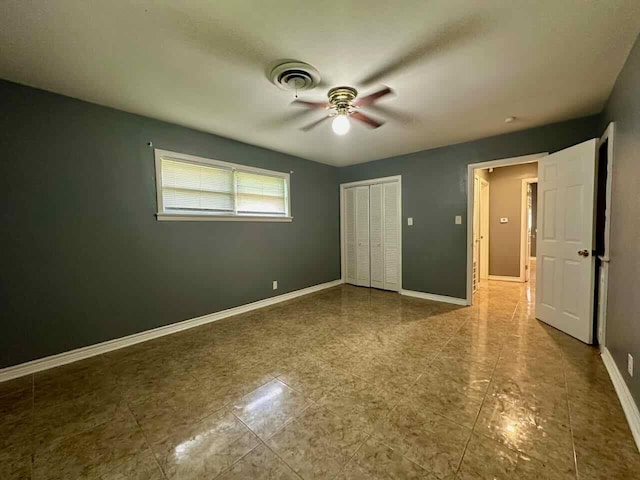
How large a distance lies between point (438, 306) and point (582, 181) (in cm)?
224

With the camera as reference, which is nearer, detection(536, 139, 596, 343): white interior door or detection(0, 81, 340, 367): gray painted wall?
detection(0, 81, 340, 367): gray painted wall

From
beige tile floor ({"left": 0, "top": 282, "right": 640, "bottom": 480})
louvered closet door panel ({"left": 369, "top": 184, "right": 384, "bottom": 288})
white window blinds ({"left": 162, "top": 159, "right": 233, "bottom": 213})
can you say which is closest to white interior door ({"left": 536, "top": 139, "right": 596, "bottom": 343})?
beige tile floor ({"left": 0, "top": 282, "right": 640, "bottom": 480})

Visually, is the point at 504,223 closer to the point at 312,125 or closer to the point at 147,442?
the point at 312,125

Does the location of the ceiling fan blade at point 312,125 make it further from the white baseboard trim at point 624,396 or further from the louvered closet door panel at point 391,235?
the white baseboard trim at point 624,396

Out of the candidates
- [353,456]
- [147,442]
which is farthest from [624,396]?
[147,442]

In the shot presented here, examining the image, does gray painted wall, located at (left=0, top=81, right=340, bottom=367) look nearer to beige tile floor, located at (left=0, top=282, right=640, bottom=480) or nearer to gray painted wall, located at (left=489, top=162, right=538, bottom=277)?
beige tile floor, located at (left=0, top=282, right=640, bottom=480)

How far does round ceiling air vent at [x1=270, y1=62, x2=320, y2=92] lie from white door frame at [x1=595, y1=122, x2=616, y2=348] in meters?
2.56

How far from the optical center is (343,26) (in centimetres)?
157

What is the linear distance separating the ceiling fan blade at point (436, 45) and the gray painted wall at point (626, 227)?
1117 mm

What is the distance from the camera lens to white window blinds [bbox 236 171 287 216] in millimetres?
3775

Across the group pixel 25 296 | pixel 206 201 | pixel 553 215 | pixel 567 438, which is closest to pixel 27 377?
pixel 25 296

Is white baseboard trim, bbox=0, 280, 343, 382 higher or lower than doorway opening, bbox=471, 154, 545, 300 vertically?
lower

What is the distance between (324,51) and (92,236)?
272 cm

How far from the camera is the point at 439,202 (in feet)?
13.6
